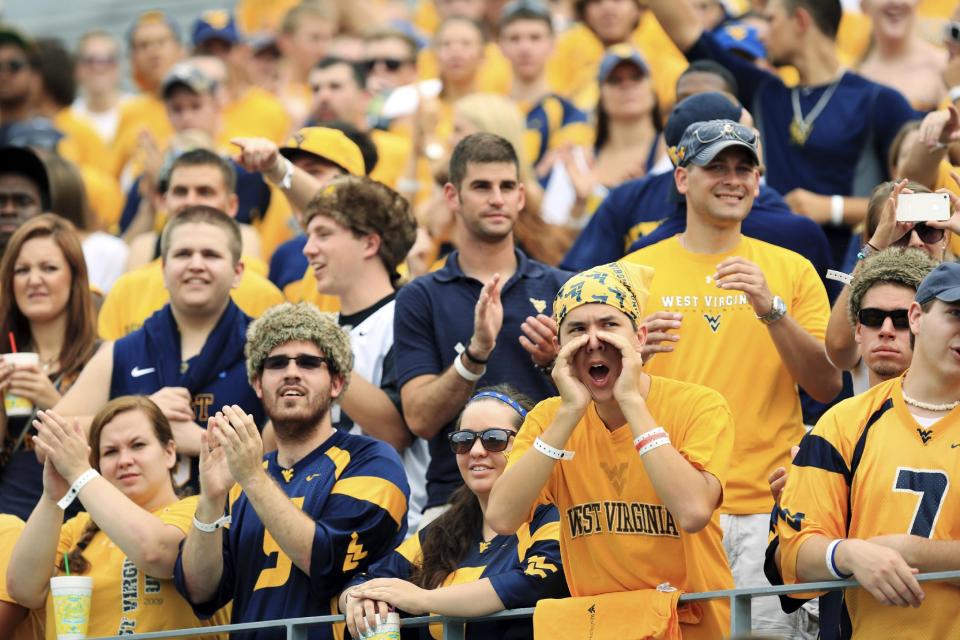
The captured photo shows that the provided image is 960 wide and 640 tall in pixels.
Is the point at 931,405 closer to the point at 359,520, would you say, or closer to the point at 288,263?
the point at 359,520

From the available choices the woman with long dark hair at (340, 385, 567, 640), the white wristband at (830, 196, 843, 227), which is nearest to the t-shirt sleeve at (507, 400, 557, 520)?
the woman with long dark hair at (340, 385, 567, 640)

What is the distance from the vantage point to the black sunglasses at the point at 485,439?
6.92m

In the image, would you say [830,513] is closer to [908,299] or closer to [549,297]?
[908,299]

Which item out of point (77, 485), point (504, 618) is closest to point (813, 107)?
point (504, 618)

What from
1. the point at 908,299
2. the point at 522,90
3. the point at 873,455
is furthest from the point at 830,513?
the point at 522,90

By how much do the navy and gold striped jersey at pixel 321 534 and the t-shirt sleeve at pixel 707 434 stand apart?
1.43 metres

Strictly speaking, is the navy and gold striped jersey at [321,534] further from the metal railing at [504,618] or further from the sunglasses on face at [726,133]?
the sunglasses on face at [726,133]

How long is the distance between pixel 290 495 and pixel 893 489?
8.23 ft

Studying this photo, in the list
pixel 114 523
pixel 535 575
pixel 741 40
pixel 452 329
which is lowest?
pixel 535 575

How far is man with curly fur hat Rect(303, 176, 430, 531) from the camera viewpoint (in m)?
8.34

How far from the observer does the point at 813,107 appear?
9656 millimetres

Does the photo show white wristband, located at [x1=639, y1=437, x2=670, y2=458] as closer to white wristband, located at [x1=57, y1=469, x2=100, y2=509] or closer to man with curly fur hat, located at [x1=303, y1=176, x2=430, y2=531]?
man with curly fur hat, located at [x1=303, y1=176, x2=430, y2=531]

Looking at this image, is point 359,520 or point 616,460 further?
point 359,520

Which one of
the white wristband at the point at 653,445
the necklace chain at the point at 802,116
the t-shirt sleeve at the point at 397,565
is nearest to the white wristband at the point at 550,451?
the white wristband at the point at 653,445
